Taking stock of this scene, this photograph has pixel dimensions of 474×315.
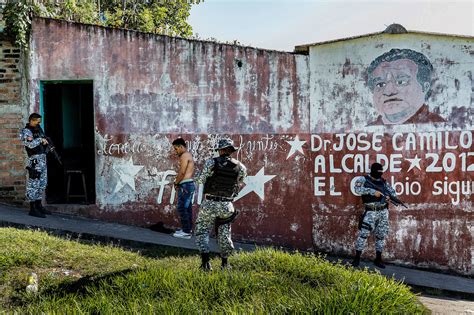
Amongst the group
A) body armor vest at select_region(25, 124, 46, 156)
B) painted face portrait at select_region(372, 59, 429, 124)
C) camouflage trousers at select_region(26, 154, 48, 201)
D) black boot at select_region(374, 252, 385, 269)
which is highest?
painted face portrait at select_region(372, 59, 429, 124)

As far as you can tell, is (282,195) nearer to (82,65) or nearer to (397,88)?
(397,88)

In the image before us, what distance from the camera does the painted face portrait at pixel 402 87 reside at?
9.04m

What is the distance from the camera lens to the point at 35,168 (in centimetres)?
865

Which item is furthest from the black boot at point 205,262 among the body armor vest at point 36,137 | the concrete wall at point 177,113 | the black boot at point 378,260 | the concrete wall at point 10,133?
the concrete wall at point 10,133

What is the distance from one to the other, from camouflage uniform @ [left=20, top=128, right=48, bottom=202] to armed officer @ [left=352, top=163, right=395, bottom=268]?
5.12 m

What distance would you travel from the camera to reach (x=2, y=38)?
942cm

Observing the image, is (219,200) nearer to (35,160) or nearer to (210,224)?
(210,224)

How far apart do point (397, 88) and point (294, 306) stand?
5.25m

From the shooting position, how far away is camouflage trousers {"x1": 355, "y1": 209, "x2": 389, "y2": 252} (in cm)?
850

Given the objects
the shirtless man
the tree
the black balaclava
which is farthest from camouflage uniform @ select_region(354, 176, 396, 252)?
the tree

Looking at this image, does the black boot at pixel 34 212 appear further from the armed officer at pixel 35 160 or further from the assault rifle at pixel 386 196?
the assault rifle at pixel 386 196

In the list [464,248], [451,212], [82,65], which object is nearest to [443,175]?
[451,212]

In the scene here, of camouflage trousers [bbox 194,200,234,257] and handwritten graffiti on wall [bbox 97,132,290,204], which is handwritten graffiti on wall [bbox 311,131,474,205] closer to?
handwritten graffiti on wall [bbox 97,132,290,204]

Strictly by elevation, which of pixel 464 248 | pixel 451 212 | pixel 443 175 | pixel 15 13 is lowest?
pixel 464 248
